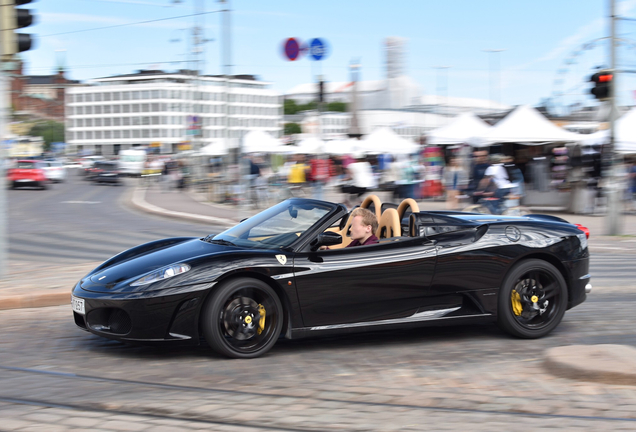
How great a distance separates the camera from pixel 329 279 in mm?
5363

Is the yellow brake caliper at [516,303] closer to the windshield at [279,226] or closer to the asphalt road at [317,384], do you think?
the asphalt road at [317,384]

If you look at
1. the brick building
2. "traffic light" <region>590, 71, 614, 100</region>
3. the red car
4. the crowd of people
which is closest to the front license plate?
the crowd of people

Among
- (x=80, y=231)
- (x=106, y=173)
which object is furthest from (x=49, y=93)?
(x=80, y=231)

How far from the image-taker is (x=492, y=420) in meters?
3.96

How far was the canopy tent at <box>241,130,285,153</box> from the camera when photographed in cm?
3030

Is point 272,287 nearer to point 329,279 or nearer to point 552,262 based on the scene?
point 329,279

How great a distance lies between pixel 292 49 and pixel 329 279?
12.7 meters

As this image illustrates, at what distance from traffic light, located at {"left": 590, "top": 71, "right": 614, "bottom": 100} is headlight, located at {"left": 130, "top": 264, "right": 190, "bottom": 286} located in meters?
11.7

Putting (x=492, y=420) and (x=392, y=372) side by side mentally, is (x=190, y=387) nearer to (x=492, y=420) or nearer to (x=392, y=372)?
(x=392, y=372)

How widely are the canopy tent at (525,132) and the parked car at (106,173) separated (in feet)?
110

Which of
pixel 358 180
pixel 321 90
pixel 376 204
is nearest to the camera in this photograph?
pixel 376 204

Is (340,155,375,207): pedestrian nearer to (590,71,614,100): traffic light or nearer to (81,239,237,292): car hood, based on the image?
(590,71,614,100): traffic light

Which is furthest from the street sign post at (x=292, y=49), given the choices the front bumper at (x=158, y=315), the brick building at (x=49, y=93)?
the brick building at (x=49, y=93)

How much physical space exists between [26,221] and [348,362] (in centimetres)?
1640
